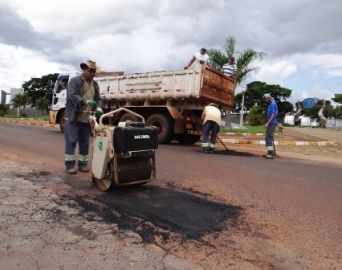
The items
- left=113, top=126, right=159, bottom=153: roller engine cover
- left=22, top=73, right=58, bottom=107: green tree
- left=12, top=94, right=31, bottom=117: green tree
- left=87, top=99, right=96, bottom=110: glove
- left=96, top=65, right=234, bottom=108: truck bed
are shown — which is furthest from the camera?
left=22, top=73, right=58, bottom=107: green tree

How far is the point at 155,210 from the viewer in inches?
171

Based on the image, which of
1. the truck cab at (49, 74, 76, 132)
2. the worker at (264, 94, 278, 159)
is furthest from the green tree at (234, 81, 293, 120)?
the worker at (264, 94, 278, 159)

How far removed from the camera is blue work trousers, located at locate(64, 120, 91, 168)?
6.17 metres

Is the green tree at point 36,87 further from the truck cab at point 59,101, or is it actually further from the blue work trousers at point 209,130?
the blue work trousers at point 209,130

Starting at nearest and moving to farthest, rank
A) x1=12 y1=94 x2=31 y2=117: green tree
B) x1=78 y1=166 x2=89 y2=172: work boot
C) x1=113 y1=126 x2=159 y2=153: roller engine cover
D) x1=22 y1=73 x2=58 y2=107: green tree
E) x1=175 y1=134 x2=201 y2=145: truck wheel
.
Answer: x1=113 y1=126 x2=159 y2=153: roller engine cover < x1=78 y1=166 x2=89 y2=172: work boot < x1=175 y1=134 x2=201 y2=145: truck wheel < x1=12 y1=94 x2=31 y2=117: green tree < x1=22 y1=73 x2=58 y2=107: green tree

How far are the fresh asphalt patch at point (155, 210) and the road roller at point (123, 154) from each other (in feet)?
0.61

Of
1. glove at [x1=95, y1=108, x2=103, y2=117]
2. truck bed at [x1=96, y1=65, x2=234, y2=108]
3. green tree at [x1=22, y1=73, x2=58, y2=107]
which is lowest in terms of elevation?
glove at [x1=95, y1=108, x2=103, y2=117]

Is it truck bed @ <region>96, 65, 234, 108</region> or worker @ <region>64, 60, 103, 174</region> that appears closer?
worker @ <region>64, 60, 103, 174</region>

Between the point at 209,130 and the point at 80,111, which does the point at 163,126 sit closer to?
the point at 209,130

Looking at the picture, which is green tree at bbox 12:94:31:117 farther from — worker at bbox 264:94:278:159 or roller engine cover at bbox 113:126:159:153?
roller engine cover at bbox 113:126:159:153

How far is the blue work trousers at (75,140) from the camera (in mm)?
6168

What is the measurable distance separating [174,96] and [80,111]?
596cm

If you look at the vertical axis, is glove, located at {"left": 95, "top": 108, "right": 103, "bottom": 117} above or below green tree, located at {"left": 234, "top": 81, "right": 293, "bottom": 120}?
below

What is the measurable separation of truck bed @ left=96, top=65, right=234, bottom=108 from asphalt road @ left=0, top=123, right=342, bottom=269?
13.8 feet
